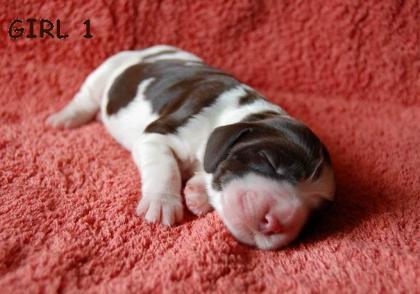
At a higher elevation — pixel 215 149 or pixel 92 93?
pixel 215 149

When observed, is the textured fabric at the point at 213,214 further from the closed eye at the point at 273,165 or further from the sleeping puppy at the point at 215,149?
the closed eye at the point at 273,165

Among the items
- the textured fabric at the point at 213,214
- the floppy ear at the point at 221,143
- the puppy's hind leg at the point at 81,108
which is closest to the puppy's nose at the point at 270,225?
the textured fabric at the point at 213,214

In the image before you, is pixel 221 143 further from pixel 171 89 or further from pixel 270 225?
pixel 171 89

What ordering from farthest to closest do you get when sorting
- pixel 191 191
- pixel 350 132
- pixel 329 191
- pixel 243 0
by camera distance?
pixel 243 0 < pixel 350 132 < pixel 191 191 < pixel 329 191

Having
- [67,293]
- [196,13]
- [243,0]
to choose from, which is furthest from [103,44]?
[67,293]

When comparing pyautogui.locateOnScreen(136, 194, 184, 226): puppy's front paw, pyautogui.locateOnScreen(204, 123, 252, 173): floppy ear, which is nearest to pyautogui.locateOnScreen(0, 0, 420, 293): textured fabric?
pyautogui.locateOnScreen(136, 194, 184, 226): puppy's front paw

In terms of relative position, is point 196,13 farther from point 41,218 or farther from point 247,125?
point 41,218

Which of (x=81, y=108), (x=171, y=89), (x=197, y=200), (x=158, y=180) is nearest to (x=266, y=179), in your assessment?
(x=197, y=200)
